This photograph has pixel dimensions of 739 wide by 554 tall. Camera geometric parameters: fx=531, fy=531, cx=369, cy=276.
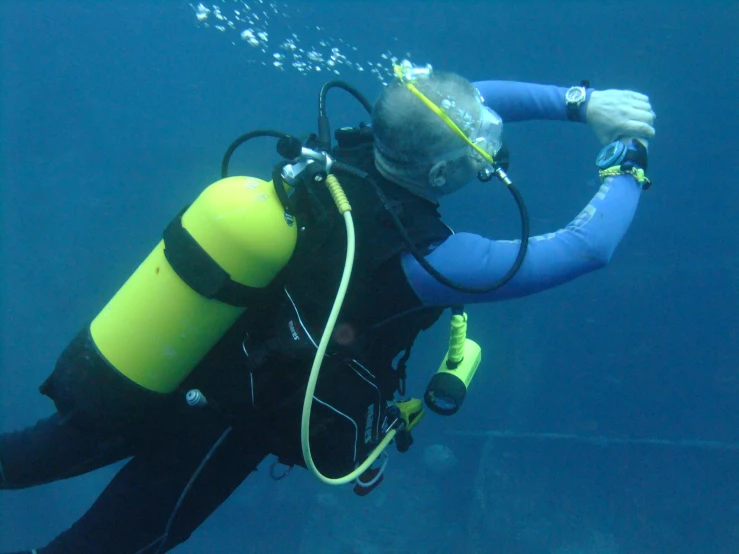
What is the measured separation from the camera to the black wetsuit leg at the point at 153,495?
240 cm

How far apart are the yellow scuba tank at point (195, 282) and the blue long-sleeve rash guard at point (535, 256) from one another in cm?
55

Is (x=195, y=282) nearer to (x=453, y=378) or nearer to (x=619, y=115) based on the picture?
(x=453, y=378)

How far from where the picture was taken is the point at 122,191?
43.7 ft

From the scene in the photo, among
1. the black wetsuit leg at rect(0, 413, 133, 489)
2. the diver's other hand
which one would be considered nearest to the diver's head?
the diver's other hand

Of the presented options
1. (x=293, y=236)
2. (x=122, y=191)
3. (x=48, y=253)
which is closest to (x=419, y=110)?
(x=293, y=236)

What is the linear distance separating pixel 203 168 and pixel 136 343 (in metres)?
11.5

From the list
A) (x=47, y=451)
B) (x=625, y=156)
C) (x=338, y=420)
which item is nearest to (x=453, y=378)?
(x=338, y=420)

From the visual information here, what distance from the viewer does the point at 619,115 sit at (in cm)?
209

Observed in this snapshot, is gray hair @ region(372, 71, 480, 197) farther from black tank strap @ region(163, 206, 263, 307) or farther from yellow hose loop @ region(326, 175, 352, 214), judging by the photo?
black tank strap @ region(163, 206, 263, 307)

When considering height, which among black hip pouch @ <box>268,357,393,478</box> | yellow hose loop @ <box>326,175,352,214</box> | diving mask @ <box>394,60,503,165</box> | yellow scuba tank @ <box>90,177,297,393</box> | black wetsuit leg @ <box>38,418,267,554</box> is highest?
diving mask @ <box>394,60,503,165</box>

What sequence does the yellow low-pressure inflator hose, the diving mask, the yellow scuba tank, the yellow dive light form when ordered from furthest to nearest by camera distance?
the yellow dive light
the yellow scuba tank
the diving mask
the yellow low-pressure inflator hose

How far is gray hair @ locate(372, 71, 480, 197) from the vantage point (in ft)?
5.98

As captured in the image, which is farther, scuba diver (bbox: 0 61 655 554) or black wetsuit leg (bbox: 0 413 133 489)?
black wetsuit leg (bbox: 0 413 133 489)

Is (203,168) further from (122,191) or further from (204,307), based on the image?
Answer: (204,307)
